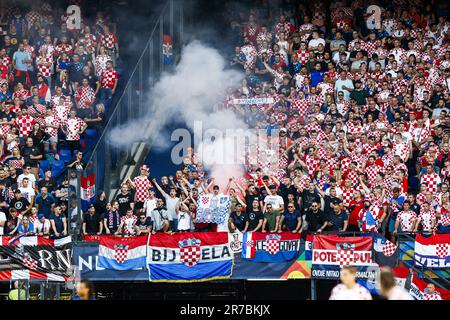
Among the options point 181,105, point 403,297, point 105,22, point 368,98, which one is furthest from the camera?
point 105,22

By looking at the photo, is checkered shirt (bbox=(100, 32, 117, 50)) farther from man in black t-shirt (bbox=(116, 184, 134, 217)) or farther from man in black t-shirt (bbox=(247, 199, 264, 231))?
man in black t-shirt (bbox=(247, 199, 264, 231))

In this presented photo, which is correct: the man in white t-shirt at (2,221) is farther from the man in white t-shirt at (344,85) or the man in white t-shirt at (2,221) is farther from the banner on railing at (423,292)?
the banner on railing at (423,292)

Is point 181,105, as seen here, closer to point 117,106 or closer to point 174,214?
point 117,106

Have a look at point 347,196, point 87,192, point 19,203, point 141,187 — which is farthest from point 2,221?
point 347,196

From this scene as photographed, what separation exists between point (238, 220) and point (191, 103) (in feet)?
14.7

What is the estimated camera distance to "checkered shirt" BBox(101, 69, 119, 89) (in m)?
22.7

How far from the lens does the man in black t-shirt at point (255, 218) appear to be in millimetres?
18656

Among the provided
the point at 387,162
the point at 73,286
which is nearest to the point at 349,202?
the point at 387,162

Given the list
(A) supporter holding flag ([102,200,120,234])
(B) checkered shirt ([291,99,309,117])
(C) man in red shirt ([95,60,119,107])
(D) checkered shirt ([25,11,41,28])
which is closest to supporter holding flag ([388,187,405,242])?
(B) checkered shirt ([291,99,309,117])

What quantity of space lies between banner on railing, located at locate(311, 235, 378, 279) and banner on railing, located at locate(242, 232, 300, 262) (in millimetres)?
407

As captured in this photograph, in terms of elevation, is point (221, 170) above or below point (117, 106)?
below

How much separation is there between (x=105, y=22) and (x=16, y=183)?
5.67 meters

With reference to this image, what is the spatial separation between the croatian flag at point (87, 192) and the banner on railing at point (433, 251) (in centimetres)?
597

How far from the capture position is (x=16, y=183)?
20250mm
